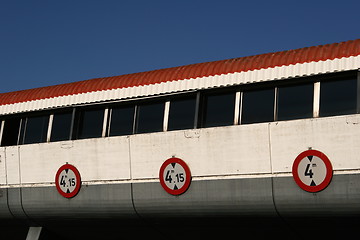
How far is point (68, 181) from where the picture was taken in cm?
1703

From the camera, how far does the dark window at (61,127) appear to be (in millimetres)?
17359

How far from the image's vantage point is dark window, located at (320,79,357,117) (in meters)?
12.9

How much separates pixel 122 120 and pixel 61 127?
2.30m

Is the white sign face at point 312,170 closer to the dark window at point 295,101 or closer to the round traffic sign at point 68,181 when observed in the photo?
the dark window at point 295,101

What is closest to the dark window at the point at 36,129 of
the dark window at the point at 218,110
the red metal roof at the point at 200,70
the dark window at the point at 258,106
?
the red metal roof at the point at 200,70

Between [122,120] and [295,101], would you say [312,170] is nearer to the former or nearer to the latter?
[295,101]

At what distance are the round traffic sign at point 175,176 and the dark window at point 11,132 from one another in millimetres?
5985

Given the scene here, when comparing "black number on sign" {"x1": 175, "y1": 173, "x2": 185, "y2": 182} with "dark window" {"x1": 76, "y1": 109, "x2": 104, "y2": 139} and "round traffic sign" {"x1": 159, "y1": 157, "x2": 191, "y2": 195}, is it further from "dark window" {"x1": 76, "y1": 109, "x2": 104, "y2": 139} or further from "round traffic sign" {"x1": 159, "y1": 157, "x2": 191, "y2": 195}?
"dark window" {"x1": 76, "y1": 109, "x2": 104, "y2": 139}

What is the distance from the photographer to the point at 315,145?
1302 cm

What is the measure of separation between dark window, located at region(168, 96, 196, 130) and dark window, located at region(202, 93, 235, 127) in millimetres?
332

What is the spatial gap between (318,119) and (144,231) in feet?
20.9

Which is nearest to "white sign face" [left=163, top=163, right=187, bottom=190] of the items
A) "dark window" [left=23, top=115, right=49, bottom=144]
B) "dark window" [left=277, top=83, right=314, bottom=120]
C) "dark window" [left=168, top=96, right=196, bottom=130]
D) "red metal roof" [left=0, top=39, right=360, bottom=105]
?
"dark window" [left=168, top=96, right=196, bottom=130]

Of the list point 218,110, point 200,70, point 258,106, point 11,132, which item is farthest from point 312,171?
point 11,132

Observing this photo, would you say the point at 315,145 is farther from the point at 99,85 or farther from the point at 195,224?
the point at 99,85
